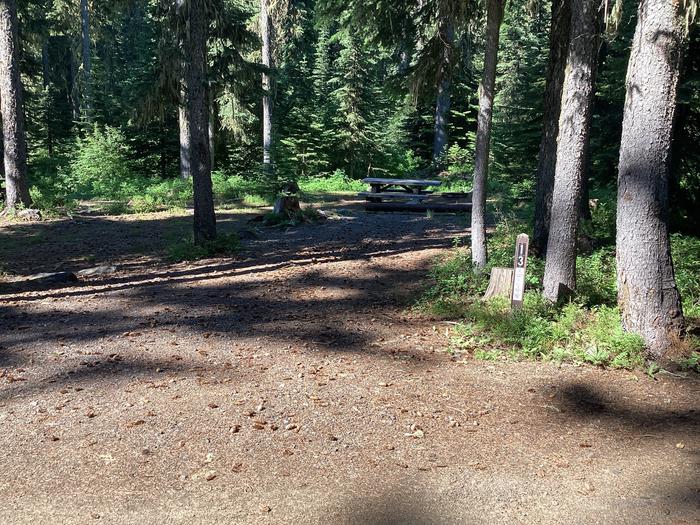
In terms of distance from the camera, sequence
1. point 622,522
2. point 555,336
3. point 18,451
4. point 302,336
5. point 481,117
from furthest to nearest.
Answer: point 481,117, point 302,336, point 555,336, point 18,451, point 622,522

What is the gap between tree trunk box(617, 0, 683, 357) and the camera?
19.8ft

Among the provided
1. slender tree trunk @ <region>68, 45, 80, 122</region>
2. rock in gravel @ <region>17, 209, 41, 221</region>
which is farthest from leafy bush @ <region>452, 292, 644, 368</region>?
slender tree trunk @ <region>68, 45, 80, 122</region>

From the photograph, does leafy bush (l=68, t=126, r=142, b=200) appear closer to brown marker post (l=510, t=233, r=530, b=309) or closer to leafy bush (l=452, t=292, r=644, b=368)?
leafy bush (l=452, t=292, r=644, b=368)

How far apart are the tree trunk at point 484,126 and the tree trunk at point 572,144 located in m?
1.36

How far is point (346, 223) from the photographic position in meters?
17.2

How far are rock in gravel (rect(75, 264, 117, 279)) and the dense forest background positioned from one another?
5.01 metres

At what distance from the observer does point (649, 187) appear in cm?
624

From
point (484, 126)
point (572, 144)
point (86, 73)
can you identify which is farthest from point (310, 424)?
point (86, 73)

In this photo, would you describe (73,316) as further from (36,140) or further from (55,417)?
(36,140)

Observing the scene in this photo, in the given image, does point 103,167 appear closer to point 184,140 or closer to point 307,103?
point 184,140

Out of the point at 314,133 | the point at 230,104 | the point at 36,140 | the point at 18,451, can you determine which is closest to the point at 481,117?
the point at 18,451

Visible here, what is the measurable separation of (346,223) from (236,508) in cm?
1364

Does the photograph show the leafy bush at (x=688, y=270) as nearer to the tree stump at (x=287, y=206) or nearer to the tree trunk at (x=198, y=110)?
the tree trunk at (x=198, y=110)

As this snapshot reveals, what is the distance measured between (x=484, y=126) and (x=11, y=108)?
564 inches
